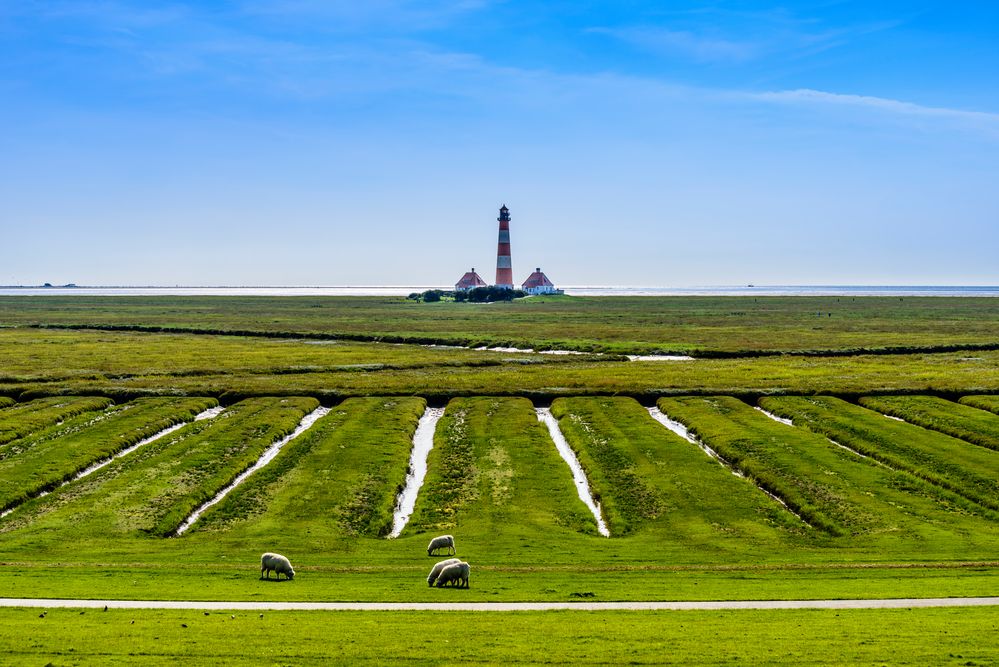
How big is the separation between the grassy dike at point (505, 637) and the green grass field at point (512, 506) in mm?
96

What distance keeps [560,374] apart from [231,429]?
3754 cm

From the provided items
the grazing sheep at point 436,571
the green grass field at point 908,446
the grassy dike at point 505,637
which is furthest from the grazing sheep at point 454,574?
the green grass field at point 908,446

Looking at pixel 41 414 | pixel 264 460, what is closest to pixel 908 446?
pixel 264 460

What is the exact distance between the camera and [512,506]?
1596 inches

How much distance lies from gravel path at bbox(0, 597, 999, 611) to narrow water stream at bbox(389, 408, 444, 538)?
39.1ft

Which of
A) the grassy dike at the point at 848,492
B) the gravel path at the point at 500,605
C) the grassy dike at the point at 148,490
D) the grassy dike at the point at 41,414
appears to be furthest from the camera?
the grassy dike at the point at 41,414

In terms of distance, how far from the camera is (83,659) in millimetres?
20031

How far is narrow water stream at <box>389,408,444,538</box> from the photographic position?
1592 inches

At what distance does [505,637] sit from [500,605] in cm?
361

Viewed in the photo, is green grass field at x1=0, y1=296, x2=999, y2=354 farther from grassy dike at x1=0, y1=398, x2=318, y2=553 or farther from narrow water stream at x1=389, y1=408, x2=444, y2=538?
grassy dike at x1=0, y1=398, x2=318, y2=553

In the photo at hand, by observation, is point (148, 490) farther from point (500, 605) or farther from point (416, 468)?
point (500, 605)

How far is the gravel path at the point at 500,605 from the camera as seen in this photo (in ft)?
81.2

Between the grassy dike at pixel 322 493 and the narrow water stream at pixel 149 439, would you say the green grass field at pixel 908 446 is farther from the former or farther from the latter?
the narrow water stream at pixel 149 439

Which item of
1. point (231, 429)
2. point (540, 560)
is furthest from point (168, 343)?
point (540, 560)
